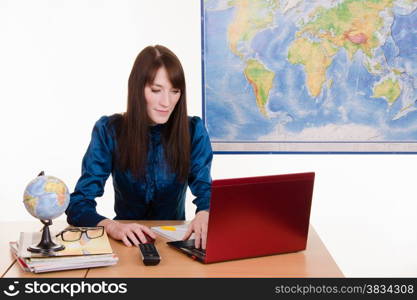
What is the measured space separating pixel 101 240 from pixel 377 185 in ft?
7.50

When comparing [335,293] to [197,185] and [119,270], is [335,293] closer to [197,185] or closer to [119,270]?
[119,270]

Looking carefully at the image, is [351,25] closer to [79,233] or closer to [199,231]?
[199,231]

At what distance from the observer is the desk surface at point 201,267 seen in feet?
5.46

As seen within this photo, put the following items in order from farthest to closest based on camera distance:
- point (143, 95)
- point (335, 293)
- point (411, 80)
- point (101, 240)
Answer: point (411, 80) < point (143, 95) < point (101, 240) < point (335, 293)

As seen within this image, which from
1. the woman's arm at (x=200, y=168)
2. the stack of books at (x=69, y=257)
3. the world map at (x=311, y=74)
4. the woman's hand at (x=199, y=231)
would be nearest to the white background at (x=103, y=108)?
the world map at (x=311, y=74)

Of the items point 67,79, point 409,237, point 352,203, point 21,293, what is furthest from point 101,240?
point 409,237

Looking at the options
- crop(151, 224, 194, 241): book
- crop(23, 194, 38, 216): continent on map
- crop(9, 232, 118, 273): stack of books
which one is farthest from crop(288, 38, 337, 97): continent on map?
crop(23, 194, 38, 216): continent on map

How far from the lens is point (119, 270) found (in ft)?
5.58

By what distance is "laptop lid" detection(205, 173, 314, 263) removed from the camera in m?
1.65

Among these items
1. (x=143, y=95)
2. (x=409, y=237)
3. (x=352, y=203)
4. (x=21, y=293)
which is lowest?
(x=409, y=237)

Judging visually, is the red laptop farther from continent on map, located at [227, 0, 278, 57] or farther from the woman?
continent on map, located at [227, 0, 278, 57]

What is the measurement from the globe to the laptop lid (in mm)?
460

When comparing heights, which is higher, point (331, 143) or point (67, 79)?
point (67, 79)

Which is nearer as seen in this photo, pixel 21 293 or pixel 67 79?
pixel 21 293
